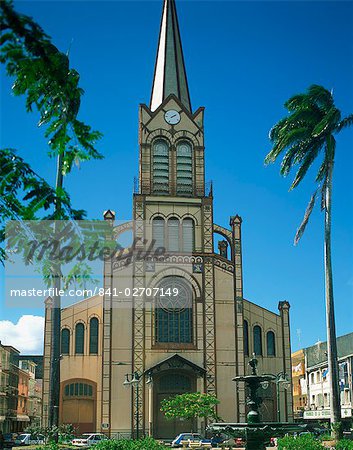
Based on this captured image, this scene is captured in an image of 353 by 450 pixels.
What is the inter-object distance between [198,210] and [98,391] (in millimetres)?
14892

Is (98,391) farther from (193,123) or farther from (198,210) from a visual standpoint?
(193,123)

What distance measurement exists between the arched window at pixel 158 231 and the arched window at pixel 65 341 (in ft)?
29.0

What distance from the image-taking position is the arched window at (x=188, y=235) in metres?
47.9

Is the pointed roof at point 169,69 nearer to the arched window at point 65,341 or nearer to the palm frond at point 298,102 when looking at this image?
the palm frond at point 298,102

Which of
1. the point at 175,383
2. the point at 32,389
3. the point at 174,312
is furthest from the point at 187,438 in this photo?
the point at 32,389

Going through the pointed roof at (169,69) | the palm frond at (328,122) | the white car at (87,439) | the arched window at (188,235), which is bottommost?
the white car at (87,439)

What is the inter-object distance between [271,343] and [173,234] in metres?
11.0

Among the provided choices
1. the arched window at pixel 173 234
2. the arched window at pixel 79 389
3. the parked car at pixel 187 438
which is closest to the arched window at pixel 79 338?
the arched window at pixel 79 389

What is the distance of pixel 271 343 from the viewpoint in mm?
48750

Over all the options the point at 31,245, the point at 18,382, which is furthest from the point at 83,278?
the point at 18,382

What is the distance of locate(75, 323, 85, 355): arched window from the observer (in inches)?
1809

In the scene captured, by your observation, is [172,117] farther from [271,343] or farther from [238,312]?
[271,343]

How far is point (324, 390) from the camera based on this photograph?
65875 millimetres

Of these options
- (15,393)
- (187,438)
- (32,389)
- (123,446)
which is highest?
(32,389)
